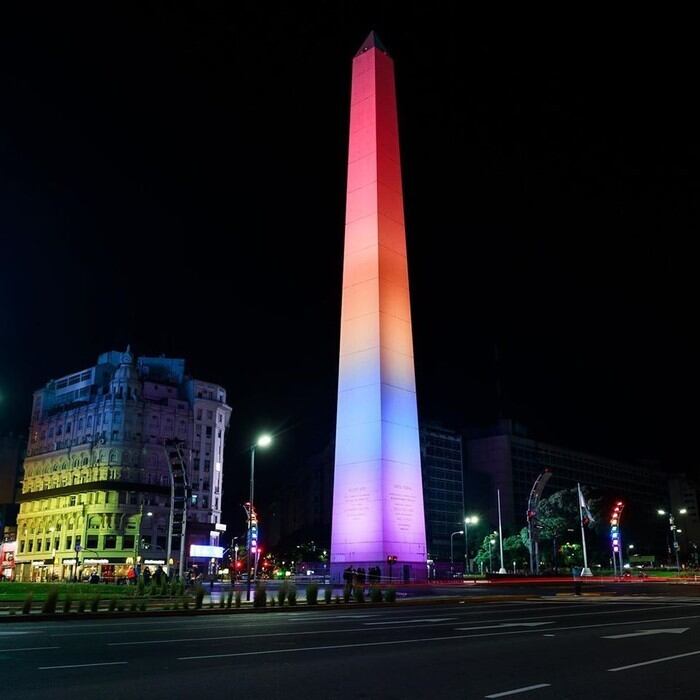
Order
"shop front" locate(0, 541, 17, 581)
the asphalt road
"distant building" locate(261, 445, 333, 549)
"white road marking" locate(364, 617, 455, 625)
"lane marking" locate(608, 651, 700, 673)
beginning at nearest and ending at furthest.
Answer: the asphalt road < "lane marking" locate(608, 651, 700, 673) < "white road marking" locate(364, 617, 455, 625) < "shop front" locate(0, 541, 17, 581) < "distant building" locate(261, 445, 333, 549)

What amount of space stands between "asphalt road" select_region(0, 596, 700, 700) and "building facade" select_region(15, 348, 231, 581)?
8765 centimetres

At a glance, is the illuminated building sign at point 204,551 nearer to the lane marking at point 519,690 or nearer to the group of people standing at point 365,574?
the group of people standing at point 365,574

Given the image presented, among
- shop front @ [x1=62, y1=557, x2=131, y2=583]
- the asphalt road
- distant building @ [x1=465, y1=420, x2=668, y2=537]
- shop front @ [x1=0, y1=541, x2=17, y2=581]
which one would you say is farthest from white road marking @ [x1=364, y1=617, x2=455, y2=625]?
distant building @ [x1=465, y1=420, x2=668, y2=537]

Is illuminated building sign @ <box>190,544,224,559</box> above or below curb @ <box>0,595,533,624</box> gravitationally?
above

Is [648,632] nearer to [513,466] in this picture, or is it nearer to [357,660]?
[357,660]

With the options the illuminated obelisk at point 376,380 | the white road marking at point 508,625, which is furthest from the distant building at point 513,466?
the white road marking at point 508,625

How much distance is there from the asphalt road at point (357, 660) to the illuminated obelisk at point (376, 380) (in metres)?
26.6

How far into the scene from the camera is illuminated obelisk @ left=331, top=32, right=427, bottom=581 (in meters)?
45.0

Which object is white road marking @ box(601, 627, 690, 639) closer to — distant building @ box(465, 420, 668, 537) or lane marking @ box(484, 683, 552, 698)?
lane marking @ box(484, 683, 552, 698)

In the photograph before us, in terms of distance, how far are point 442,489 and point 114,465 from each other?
6151cm

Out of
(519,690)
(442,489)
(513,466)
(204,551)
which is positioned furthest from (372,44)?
(513,466)

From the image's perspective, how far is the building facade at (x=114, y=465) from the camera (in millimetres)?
106562

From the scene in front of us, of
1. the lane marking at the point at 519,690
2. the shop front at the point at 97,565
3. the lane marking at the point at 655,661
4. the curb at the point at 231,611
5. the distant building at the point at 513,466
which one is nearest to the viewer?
the lane marking at the point at 519,690

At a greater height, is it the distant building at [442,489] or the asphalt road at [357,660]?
the distant building at [442,489]
